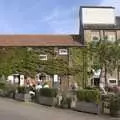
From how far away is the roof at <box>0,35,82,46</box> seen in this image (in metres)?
59.2

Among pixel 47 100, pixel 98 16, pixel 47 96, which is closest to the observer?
pixel 47 100

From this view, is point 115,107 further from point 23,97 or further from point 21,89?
point 21,89

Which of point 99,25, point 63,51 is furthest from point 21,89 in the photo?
point 99,25

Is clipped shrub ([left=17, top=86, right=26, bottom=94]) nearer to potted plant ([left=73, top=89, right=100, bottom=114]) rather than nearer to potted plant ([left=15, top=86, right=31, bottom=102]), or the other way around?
potted plant ([left=15, top=86, right=31, bottom=102])

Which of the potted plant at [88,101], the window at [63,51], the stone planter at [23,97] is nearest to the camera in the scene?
the potted plant at [88,101]

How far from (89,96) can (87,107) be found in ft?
2.04

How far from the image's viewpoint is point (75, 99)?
25344 millimetres

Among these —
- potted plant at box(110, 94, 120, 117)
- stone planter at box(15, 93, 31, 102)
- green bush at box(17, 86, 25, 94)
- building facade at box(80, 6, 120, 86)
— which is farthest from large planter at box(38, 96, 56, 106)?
building facade at box(80, 6, 120, 86)

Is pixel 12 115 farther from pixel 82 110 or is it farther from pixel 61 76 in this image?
pixel 61 76

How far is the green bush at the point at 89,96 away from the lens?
23456 millimetres

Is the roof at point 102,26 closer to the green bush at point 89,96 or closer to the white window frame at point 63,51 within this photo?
the white window frame at point 63,51

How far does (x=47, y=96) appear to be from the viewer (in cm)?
2847

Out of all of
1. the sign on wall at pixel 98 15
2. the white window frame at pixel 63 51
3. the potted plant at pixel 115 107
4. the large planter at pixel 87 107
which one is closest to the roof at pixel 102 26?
the sign on wall at pixel 98 15

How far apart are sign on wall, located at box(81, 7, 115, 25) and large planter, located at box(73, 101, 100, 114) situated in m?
40.5
